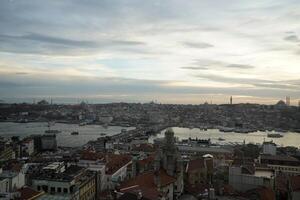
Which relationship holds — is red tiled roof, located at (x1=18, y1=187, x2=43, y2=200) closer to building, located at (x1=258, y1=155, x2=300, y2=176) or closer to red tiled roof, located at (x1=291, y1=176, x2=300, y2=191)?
red tiled roof, located at (x1=291, y1=176, x2=300, y2=191)

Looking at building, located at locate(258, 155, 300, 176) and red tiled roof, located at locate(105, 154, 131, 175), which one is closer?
red tiled roof, located at locate(105, 154, 131, 175)

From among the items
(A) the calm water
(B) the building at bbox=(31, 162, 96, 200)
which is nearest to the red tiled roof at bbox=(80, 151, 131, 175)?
(B) the building at bbox=(31, 162, 96, 200)

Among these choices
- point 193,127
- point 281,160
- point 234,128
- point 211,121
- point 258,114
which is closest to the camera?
point 281,160

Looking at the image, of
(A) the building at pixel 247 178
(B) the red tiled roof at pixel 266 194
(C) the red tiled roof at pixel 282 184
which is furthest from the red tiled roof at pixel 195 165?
(B) the red tiled roof at pixel 266 194

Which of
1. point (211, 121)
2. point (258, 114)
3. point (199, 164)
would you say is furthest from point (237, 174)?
point (258, 114)

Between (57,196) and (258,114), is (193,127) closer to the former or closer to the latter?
(258,114)

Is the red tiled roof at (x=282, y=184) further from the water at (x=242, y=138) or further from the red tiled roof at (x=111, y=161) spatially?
the water at (x=242, y=138)

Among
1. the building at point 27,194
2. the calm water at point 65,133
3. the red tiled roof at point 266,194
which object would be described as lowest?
the calm water at point 65,133

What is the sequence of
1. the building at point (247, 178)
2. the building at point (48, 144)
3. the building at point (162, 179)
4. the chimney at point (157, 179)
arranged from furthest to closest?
the building at point (48, 144) → the building at point (247, 178) → the chimney at point (157, 179) → the building at point (162, 179)

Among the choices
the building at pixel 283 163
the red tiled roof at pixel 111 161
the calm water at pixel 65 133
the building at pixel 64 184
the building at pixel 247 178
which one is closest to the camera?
the building at pixel 64 184
